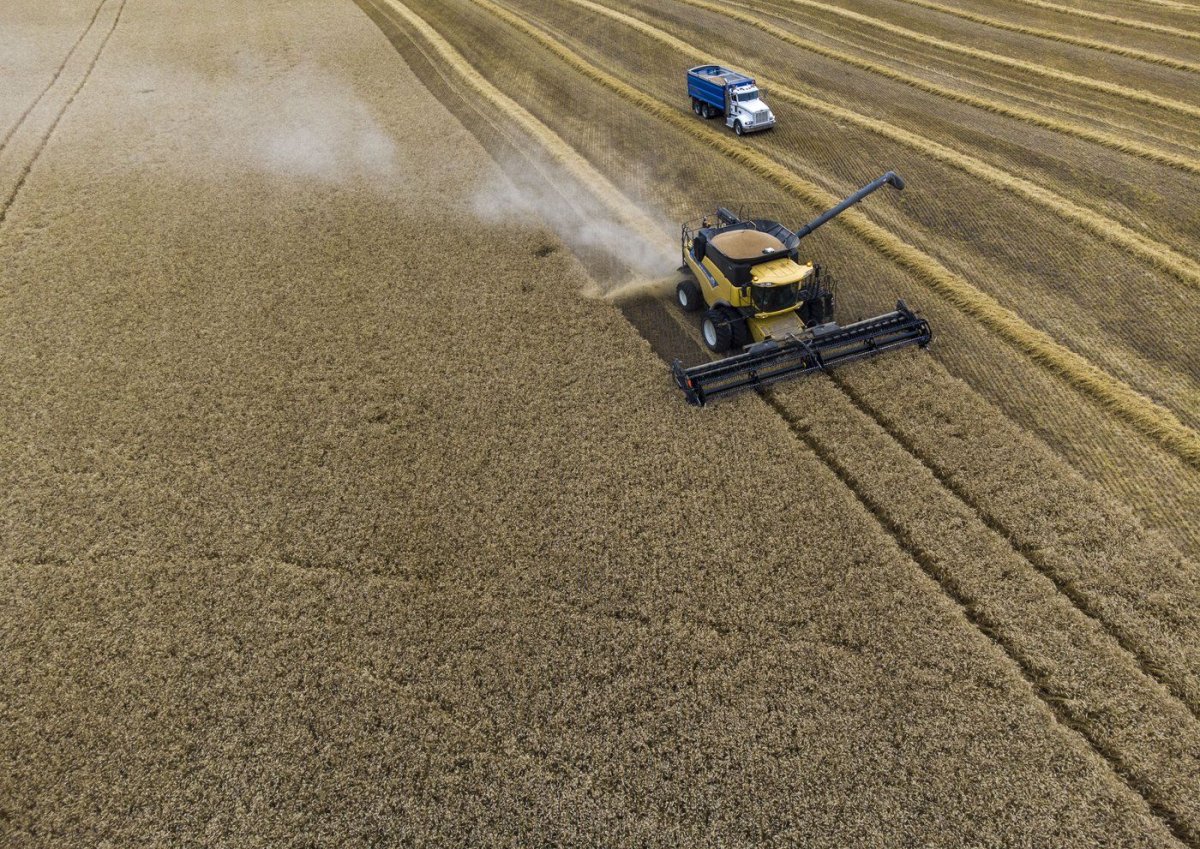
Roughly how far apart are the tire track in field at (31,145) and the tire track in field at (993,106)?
1466 inches

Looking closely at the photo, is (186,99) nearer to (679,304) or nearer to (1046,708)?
(679,304)

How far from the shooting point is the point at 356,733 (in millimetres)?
9766

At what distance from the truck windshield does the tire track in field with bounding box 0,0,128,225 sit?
26.0 metres

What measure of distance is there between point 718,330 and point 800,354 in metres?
1.92

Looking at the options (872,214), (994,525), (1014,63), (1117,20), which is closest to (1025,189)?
(872,214)

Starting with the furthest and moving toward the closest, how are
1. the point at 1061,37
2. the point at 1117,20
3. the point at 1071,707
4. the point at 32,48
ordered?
the point at 32,48, the point at 1117,20, the point at 1061,37, the point at 1071,707

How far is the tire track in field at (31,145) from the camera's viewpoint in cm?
2580

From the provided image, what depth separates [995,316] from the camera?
17.3 m

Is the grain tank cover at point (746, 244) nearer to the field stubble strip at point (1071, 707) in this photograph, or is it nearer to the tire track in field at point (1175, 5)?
the field stubble strip at point (1071, 707)

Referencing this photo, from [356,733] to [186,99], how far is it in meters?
36.7

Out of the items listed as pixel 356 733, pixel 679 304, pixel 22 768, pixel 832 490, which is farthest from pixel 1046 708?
pixel 22 768

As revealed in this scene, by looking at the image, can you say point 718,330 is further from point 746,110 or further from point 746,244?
point 746,110

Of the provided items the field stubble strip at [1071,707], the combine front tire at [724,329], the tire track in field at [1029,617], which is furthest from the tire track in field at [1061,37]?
the field stubble strip at [1071,707]

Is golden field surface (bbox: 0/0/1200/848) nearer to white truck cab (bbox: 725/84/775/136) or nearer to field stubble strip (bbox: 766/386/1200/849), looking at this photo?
field stubble strip (bbox: 766/386/1200/849)
